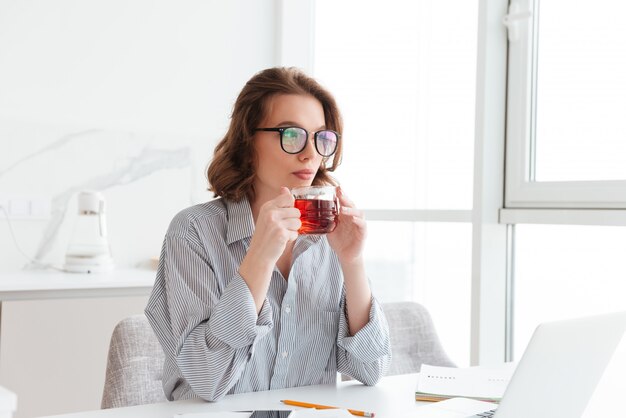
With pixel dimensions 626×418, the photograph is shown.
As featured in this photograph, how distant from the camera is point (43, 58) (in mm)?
3145

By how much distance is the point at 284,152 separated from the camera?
1628 mm

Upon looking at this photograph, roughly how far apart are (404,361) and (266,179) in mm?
710

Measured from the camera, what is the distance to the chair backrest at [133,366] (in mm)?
1563

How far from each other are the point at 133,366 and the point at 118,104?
6.43ft

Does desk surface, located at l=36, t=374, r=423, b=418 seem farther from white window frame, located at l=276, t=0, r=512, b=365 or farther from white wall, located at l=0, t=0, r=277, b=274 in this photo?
white wall, located at l=0, t=0, r=277, b=274

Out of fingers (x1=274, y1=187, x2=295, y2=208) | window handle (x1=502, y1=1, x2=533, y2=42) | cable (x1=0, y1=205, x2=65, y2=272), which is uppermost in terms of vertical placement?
window handle (x1=502, y1=1, x2=533, y2=42)

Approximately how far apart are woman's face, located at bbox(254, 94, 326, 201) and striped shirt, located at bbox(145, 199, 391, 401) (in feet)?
0.29

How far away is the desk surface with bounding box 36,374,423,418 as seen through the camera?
129 cm

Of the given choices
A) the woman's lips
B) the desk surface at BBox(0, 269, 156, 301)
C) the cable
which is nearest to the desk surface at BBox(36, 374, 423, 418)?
the woman's lips

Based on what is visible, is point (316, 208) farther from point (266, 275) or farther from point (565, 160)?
point (565, 160)

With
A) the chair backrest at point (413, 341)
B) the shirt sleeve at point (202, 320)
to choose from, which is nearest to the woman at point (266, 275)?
the shirt sleeve at point (202, 320)

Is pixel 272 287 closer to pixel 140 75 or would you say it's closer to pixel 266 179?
pixel 266 179

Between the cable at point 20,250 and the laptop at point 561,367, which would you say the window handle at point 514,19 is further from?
the cable at point 20,250

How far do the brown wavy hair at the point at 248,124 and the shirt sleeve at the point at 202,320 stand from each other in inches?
9.1
